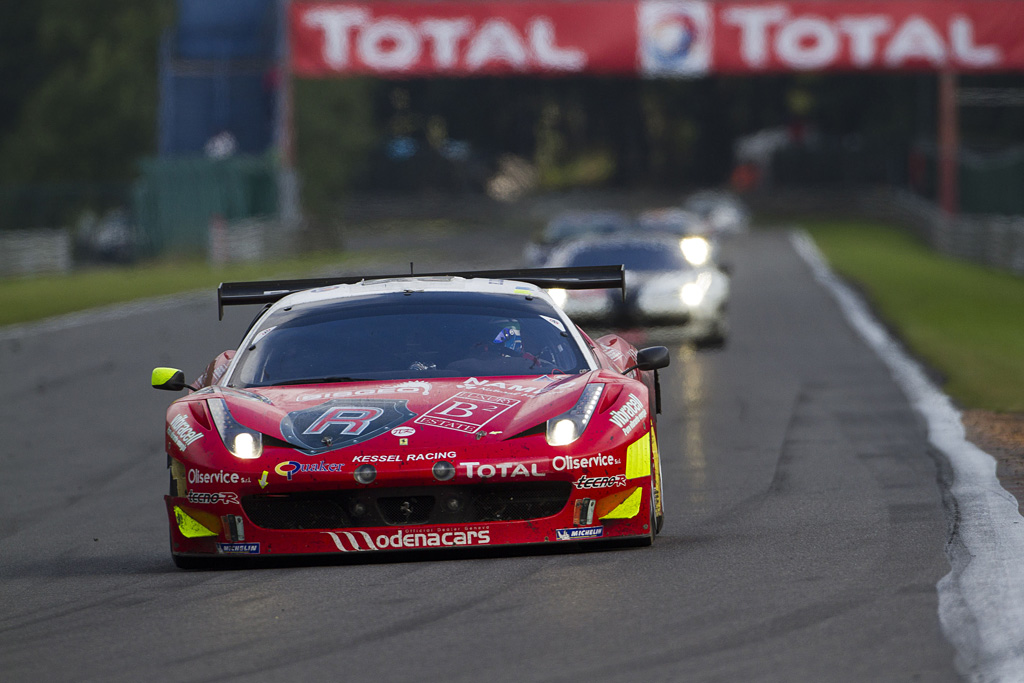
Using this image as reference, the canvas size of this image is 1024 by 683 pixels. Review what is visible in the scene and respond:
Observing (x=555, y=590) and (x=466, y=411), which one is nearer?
(x=555, y=590)

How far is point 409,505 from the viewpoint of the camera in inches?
267

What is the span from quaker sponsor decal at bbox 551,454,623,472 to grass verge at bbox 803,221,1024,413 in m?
6.01

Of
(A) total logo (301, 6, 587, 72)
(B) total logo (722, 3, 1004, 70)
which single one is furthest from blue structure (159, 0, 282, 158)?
(B) total logo (722, 3, 1004, 70)

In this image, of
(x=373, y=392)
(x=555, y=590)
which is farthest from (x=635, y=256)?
(x=555, y=590)

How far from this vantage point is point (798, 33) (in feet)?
156

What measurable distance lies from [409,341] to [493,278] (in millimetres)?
998

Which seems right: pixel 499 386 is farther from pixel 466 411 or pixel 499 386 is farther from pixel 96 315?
pixel 96 315

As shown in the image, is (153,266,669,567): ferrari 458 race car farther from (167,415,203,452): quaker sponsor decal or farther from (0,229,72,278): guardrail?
(0,229,72,278): guardrail

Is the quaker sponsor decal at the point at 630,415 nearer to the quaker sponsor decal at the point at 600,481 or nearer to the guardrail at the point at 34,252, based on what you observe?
the quaker sponsor decal at the point at 600,481

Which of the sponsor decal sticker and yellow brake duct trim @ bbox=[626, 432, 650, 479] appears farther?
the sponsor decal sticker

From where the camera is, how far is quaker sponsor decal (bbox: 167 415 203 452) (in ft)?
23.2

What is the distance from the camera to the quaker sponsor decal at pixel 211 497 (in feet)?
22.4

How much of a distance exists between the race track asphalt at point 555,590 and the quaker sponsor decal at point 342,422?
1.58 ft

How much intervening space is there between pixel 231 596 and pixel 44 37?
59157mm
